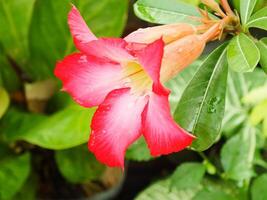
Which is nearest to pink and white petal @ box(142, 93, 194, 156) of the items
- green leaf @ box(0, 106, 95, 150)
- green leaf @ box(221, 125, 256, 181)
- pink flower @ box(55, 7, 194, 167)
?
pink flower @ box(55, 7, 194, 167)

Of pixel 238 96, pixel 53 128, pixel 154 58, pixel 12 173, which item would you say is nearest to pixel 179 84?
pixel 238 96

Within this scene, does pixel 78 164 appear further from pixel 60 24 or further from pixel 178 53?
pixel 178 53

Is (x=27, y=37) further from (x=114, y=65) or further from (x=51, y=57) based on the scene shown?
(x=114, y=65)

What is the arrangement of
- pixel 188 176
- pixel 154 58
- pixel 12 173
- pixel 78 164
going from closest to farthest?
pixel 154 58 → pixel 188 176 → pixel 12 173 → pixel 78 164

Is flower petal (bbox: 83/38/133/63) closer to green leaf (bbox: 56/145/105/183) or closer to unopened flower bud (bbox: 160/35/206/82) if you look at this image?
unopened flower bud (bbox: 160/35/206/82)

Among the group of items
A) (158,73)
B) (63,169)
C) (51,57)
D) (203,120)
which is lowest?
(63,169)

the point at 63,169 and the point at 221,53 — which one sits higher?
the point at 221,53

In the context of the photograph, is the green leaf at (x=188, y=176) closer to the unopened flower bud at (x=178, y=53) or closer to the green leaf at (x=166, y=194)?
the green leaf at (x=166, y=194)

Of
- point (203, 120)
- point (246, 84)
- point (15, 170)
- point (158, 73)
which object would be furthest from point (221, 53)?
point (15, 170)
